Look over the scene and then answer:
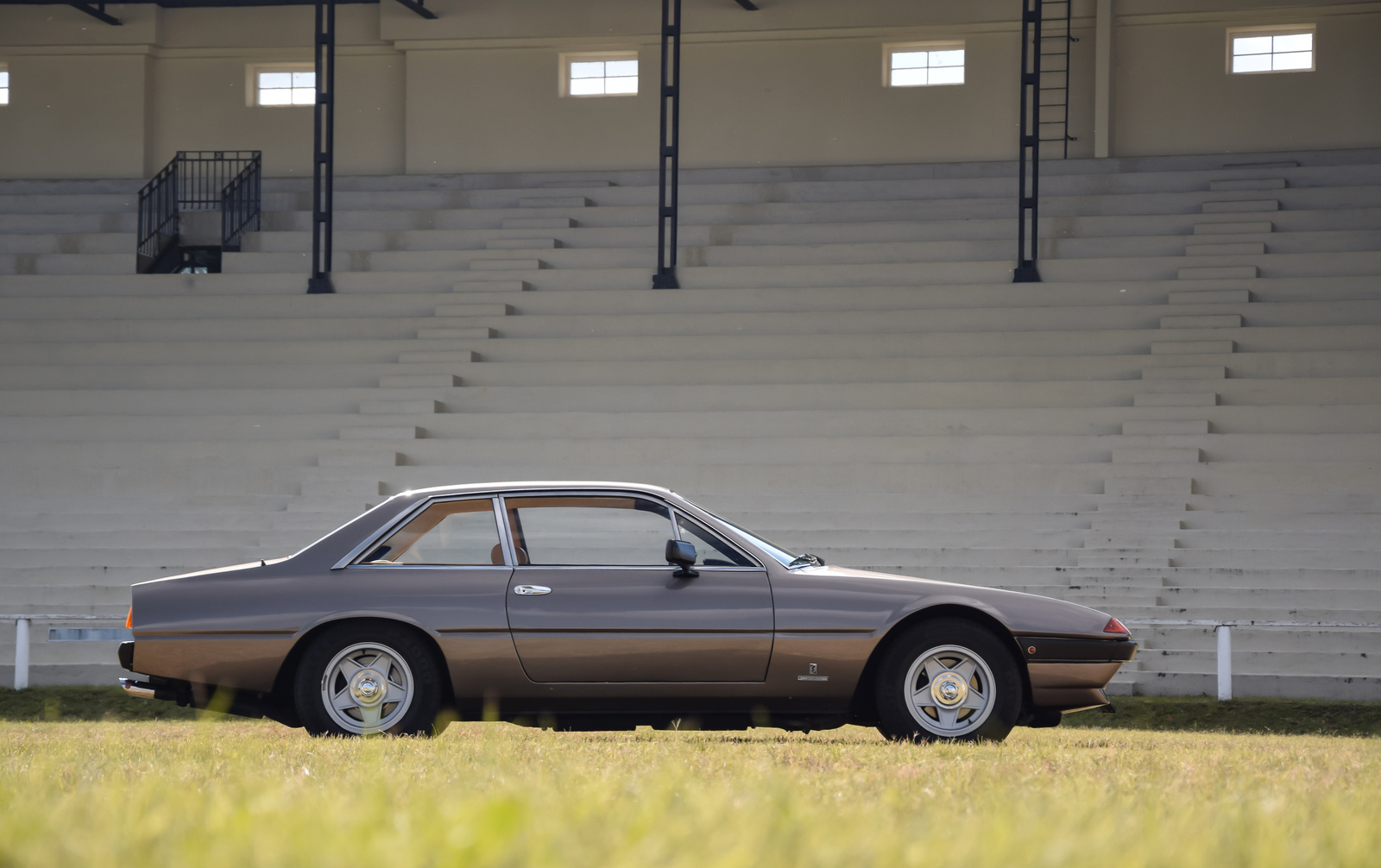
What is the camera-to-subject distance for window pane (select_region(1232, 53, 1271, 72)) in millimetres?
22328

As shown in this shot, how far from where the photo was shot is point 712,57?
23797 mm

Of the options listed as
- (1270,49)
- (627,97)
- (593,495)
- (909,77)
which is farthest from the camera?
(627,97)

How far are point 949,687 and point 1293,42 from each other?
1902 centimetres

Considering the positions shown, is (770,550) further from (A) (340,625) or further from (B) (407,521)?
(A) (340,625)

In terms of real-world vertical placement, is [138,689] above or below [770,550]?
below

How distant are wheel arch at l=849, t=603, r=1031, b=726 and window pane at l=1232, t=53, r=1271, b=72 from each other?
18.3 meters

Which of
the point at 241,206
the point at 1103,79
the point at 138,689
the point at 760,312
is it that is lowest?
the point at 138,689

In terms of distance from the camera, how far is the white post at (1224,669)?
1020 centimetres

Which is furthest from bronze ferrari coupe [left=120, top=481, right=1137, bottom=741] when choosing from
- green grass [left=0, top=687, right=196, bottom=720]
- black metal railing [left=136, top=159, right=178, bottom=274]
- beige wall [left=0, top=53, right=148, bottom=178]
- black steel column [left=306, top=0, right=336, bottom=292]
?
beige wall [left=0, top=53, right=148, bottom=178]

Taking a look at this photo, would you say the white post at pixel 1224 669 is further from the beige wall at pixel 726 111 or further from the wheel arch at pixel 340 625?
the beige wall at pixel 726 111

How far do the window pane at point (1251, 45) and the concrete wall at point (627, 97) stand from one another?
0.95 ft

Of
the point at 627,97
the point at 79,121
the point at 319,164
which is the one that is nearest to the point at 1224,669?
the point at 319,164

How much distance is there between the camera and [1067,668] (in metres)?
6.64

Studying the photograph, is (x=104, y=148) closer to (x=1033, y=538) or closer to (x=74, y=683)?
(x=74, y=683)
